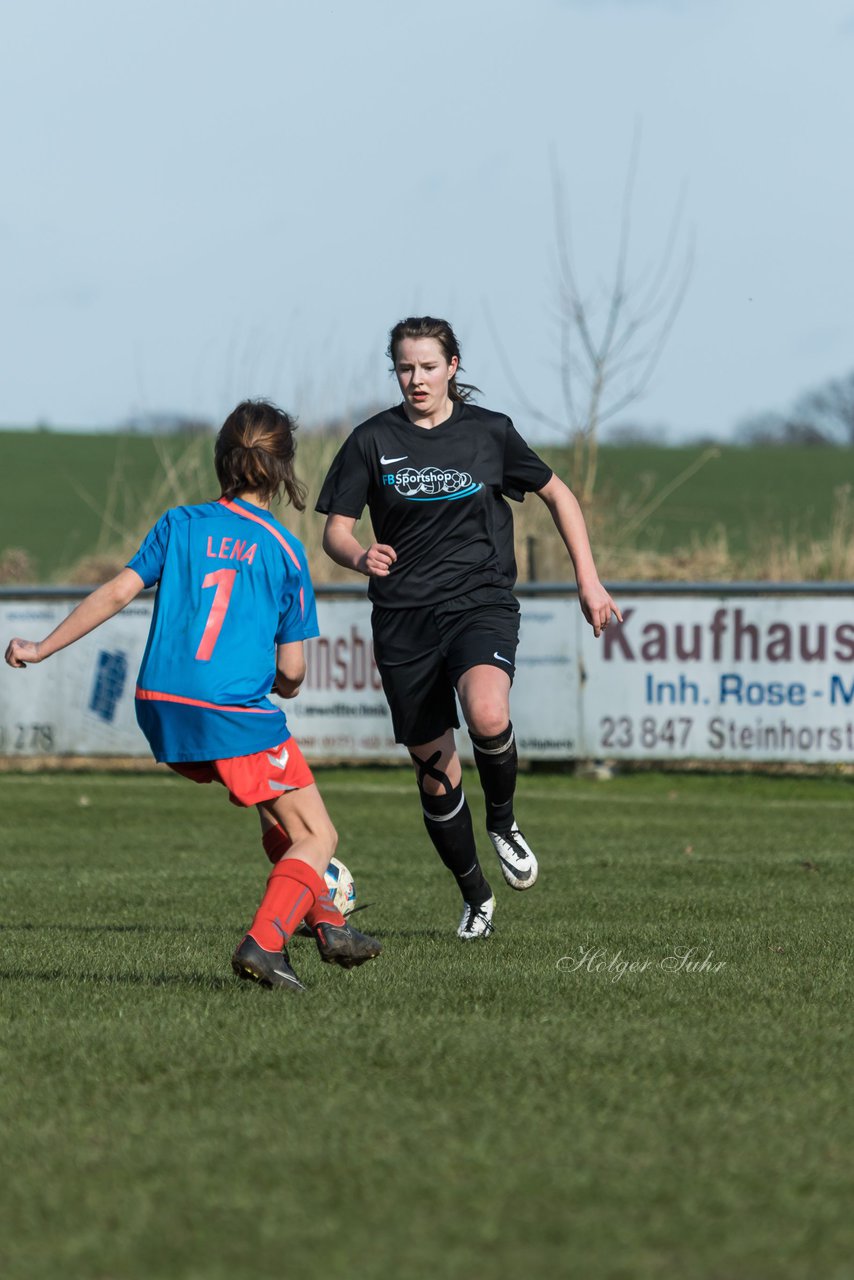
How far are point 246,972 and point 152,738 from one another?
28.6 inches

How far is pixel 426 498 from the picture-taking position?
21.9ft

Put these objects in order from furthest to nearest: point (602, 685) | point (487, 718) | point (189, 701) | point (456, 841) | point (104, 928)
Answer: point (602, 685)
point (104, 928)
point (456, 841)
point (487, 718)
point (189, 701)

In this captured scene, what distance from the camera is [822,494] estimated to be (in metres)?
44.2

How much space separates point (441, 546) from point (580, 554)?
20.4 inches

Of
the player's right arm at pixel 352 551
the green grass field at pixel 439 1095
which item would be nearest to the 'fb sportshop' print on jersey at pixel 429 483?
the player's right arm at pixel 352 551

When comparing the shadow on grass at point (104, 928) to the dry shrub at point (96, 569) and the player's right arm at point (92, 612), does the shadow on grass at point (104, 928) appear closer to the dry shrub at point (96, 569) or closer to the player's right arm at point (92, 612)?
the player's right arm at point (92, 612)

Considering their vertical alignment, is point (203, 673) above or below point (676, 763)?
above

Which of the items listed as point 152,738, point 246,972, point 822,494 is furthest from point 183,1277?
point 822,494

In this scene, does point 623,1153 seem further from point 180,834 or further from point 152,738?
Answer: point 180,834

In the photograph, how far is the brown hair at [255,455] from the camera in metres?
5.32

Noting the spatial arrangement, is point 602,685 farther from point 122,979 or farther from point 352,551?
point 122,979

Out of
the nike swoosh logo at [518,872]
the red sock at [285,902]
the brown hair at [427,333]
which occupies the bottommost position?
the nike swoosh logo at [518,872]

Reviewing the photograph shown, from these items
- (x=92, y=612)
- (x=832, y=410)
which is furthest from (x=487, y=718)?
(x=832, y=410)

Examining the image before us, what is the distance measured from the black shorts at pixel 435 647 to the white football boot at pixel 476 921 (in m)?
0.67
